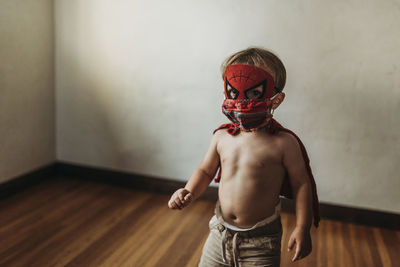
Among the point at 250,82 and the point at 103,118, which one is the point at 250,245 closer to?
the point at 250,82

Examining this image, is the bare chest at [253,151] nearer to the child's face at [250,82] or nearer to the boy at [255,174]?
the boy at [255,174]

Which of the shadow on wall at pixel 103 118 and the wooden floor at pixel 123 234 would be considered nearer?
the wooden floor at pixel 123 234

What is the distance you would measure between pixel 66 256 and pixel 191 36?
1347 mm

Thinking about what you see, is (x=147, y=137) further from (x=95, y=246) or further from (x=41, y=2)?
(x=41, y=2)

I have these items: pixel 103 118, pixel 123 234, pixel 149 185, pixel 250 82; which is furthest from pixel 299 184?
pixel 103 118

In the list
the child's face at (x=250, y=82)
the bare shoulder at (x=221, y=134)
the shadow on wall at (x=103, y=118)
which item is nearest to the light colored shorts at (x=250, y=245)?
the bare shoulder at (x=221, y=134)

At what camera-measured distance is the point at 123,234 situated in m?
1.89

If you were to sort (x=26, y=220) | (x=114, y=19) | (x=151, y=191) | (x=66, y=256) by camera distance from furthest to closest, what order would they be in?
1. (x=151, y=191)
2. (x=114, y=19)
3. (x=26, y=220)
4. (x=66, y=256)

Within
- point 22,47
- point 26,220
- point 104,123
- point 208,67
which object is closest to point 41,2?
point 22,47

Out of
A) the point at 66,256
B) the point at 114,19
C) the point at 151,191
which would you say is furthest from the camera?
the point at 151,191

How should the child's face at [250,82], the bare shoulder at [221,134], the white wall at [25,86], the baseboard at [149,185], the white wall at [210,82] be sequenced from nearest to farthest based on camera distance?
the child's face at [250,82] → the bare shoulder at [221,134] → the white wall at [210,82] → the baseboard at [149,185] → the white wall at [25,86]

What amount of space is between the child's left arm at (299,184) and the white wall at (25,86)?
180cm

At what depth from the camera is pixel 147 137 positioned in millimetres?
2385

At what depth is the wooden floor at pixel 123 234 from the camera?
5.55ft
